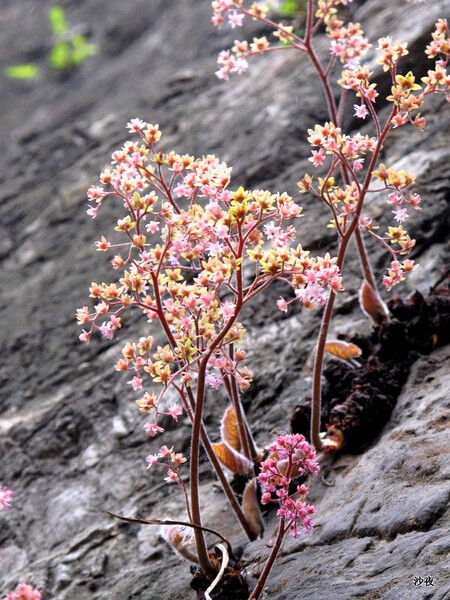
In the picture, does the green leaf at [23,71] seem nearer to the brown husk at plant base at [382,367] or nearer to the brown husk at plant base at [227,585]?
the brown husk at plant base at [382,367]

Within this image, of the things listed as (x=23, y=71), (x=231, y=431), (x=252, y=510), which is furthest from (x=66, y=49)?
(x=252, y=510)

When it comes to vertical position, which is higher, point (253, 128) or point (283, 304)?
point (253, 128)

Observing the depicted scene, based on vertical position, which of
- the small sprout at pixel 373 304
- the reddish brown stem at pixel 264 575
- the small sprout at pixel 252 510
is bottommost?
the reddish brown stem at pixel 264 575

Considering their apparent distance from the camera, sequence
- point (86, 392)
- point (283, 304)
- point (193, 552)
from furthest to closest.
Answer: point (86, 392), point (193, 552), point (283, 304)

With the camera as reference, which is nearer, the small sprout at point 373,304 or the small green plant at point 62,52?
the small sprout at point 373,304

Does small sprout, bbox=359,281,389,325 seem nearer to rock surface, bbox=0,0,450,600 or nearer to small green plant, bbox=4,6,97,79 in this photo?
rock surface, bbox=0,0,450,600

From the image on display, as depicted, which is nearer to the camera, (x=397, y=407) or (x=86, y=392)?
(x=397, y=407)

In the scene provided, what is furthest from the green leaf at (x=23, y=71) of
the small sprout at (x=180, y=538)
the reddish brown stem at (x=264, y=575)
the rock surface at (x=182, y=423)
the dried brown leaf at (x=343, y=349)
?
the reddish brown stem at (x=264, y=575)

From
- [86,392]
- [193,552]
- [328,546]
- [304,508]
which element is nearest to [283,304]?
[304,508]

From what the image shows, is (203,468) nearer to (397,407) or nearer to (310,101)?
(397,407)
